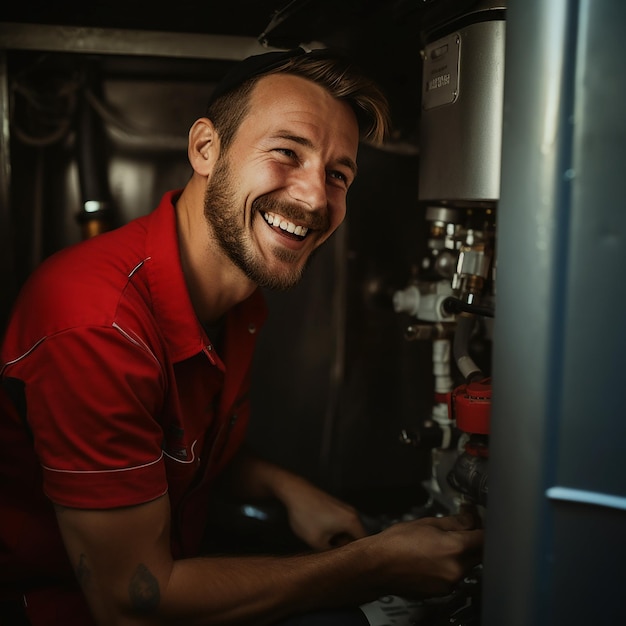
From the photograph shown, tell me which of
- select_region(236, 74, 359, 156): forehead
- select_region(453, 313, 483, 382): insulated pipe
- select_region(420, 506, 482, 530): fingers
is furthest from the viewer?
select_region(453, 313, 483, 382): insulated pipe

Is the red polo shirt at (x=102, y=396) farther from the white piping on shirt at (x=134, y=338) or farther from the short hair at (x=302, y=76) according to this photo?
the short hair at (x=302, y=76)

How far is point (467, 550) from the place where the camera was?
36.2 inches

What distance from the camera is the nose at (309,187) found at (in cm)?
109

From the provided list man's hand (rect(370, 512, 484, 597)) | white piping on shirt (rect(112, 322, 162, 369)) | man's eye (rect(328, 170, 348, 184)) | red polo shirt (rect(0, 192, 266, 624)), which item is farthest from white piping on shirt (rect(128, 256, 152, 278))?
man's hand (rect(370, 512, 484, 597))

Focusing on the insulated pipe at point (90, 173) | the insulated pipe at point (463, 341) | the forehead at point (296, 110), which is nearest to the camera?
the forehead at point (296, 110)

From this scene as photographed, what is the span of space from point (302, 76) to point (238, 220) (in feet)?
0.86

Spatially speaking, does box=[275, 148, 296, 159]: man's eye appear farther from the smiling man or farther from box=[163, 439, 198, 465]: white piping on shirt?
box=[163, 439, 198, 465]: white piping on shirt

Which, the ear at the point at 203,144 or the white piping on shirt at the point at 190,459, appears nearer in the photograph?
the white piping on shirt at the point at 190,459

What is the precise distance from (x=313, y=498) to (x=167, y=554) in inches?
19.4

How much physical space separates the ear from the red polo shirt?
75mm

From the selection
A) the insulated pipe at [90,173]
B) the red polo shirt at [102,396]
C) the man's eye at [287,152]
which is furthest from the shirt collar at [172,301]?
the insulated pipe at [90,173]

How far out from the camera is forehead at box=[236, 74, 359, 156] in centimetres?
108

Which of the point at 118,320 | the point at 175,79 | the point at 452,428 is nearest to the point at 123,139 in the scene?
the point at 175,79

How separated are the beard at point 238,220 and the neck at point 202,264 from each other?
0.06 feet
